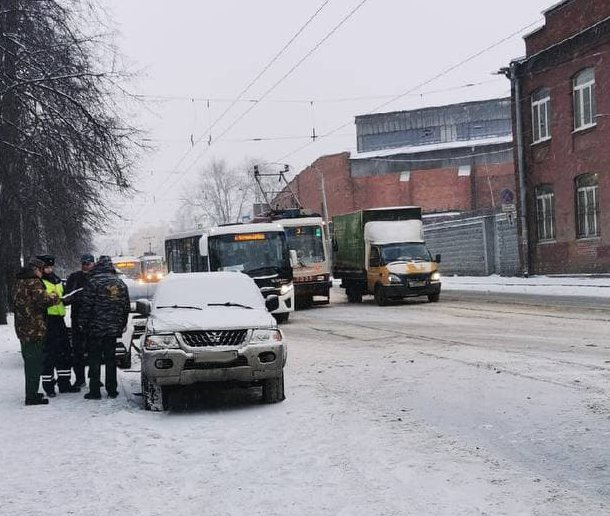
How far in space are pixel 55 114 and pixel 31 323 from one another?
7.14 metres

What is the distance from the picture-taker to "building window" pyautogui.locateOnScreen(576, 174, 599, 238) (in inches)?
1152


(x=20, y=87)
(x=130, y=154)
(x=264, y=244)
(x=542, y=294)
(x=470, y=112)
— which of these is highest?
(x=470, y=112)

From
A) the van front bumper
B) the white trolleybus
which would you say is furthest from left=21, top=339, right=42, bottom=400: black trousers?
the white trolleybus

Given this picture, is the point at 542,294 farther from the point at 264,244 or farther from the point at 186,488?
the point at 186,488

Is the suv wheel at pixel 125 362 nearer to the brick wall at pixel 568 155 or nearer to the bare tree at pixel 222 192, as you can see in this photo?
the brick wall at pixel 568 155

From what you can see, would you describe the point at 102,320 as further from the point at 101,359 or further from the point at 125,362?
the point at 125,362

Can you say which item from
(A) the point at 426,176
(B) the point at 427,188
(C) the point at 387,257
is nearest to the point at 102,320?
(C) the point at 387,257

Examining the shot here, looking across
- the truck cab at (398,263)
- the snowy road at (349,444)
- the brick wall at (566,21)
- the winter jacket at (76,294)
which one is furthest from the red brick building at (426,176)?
the winter jacket at (76,294)

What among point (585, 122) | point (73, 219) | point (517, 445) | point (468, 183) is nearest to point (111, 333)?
point (517, 445)

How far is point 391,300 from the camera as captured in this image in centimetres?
2538

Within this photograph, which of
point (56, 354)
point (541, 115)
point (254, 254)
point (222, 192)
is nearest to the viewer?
point (56, 354)

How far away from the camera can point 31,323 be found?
891 cm

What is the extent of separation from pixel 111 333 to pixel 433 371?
4361mm

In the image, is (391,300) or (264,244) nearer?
(264,244)
